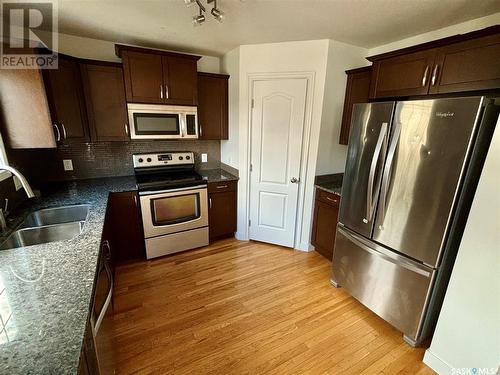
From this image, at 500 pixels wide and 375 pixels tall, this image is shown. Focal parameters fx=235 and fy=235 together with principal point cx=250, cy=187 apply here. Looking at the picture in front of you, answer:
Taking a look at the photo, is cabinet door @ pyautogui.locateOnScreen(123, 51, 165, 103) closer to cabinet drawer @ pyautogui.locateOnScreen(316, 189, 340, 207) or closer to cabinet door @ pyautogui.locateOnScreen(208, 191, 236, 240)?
cabinet door @ pyautogui.locateOnScreen(208, 191, 236, 240)

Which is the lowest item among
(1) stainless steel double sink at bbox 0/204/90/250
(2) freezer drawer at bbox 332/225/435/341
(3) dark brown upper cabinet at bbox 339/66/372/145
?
(2) freezer drawer at bbox 332/225/435/341

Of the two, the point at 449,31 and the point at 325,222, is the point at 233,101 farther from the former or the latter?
the point at 449,31

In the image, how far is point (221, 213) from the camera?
3035 mm

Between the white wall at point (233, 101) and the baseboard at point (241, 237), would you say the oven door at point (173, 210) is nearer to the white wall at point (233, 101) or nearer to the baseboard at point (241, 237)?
the baseboard at point (241, 237)

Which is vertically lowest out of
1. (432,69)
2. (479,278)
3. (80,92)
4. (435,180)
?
(479,278)

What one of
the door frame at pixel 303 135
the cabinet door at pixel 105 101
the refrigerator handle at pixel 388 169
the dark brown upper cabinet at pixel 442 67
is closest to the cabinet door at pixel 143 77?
the cabinet door at pixel 105 101

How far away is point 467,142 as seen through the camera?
1.33 meters

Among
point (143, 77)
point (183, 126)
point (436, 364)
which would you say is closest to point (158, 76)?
point (143, 77)

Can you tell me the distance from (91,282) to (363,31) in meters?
2.79

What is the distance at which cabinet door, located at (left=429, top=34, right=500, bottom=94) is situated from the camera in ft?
4.91

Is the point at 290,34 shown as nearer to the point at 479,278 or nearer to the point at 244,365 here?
the point at 479,278

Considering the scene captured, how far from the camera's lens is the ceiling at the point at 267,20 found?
170 cm

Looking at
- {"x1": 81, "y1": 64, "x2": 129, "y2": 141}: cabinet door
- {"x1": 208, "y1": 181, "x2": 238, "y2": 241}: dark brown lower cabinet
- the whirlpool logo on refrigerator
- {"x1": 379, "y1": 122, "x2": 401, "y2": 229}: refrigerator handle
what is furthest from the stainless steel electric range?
the whirlpool logo on refrigerator

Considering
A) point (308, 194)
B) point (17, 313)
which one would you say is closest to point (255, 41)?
point (308, 194)
